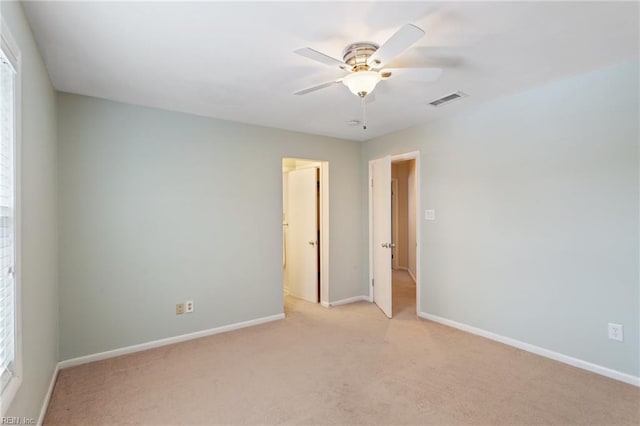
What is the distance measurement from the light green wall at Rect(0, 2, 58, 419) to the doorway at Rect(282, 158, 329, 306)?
250 centimetres

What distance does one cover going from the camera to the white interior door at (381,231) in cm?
413

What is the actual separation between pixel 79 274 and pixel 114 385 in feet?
3.38

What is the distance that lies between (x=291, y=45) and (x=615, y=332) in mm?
3183

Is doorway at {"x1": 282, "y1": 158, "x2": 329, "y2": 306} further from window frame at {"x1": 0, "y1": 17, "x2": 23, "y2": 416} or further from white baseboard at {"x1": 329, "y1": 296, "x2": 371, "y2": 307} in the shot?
window frame at {"x1": 0, "y1": 17, "x2": 23, "y2": 416}

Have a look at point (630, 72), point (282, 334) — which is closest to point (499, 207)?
point (630, 72)

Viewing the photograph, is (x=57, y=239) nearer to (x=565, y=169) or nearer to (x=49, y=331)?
(x=49, y=331)

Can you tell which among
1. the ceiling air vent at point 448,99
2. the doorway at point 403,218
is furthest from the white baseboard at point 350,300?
the ceiling air vent at point 448,99

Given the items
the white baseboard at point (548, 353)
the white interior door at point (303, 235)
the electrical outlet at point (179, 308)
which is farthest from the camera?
the white interior door at point (303, 235)

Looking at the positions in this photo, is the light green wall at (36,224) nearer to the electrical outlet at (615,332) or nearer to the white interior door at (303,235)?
the white interior door at (303,235)

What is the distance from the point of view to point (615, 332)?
2.50 metres

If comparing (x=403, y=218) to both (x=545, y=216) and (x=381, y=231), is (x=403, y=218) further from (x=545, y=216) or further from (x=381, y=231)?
(x=545, y=216)

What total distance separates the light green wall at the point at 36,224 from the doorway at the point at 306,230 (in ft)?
8.22

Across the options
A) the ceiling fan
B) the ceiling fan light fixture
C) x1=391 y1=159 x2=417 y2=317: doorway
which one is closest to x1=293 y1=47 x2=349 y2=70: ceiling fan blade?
the ceiling fan

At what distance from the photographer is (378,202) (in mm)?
4445
